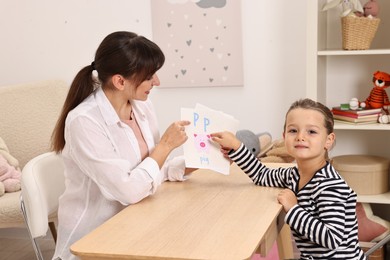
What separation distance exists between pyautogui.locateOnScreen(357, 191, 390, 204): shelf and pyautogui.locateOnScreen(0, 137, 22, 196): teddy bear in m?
1.66

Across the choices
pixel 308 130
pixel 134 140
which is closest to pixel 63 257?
pixel 134 140

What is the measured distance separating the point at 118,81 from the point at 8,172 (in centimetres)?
129

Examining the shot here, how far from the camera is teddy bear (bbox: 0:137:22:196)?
9.02 ft

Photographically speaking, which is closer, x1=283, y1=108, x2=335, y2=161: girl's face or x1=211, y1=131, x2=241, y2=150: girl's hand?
x1=283, y1=108, x2=335, y2=161: girl's face

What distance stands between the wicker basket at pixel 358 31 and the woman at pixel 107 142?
1.13 m

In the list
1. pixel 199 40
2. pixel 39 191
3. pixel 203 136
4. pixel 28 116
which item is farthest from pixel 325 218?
pixel 28 116

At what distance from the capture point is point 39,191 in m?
2.06

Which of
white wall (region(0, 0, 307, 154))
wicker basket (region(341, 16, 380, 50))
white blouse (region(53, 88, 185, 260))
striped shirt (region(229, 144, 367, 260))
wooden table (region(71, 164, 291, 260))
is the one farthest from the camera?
white wall (region(0, 0, 307, 154))

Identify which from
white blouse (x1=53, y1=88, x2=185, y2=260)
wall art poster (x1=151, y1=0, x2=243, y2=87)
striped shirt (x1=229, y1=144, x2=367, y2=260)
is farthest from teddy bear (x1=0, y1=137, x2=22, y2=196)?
striped shirt (x1=229, y1=144, x2=367, y2=260)

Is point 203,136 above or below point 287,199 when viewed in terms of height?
above

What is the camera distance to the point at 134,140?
1840mm

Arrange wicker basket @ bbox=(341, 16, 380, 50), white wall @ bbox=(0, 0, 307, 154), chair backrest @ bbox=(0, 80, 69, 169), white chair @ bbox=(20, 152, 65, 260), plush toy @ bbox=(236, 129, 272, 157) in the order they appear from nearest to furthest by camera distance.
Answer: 1. white chair @ bbox=(20, 152, 65, 260)
2. wicker basket @ bbox=(341, 16, 380, 50)
3. plush toy @ bbox=(236, 129, 272, 157)
4. white wall @ bbox=(0, 0, 307, 154)
5. chair backrest @ bbox=(0, 80, 69, 169)

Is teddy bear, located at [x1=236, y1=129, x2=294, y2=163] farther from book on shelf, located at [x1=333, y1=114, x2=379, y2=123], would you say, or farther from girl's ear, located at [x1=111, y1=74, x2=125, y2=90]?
girl's ear, located at [x1=111, y1=74, x2=125, y2=90]

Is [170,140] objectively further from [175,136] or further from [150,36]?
[150,36]
